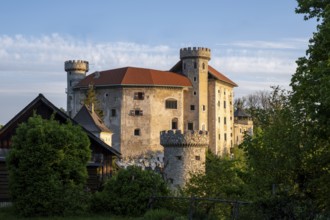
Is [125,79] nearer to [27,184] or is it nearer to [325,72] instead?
[27,184]

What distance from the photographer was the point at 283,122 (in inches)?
944

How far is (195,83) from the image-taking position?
79875 millimetres

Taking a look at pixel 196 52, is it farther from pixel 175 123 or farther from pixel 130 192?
pixel 130 192

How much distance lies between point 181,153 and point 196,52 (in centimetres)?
3722

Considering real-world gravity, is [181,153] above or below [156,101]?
below

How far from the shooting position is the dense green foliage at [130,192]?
2366 cm

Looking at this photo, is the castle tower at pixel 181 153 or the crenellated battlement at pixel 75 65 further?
the crenellated battlement at pixel 75 65

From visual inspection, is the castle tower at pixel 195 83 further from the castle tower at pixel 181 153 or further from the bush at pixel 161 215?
the bush at pixel 161 215

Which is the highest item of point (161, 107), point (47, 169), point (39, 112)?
point (161, 107)

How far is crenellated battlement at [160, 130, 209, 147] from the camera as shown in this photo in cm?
4406

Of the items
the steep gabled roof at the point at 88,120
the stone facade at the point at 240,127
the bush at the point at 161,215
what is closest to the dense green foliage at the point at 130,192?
the bush at the point at 161,215

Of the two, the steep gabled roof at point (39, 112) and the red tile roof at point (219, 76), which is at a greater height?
the red tile roof at point (219, 76)

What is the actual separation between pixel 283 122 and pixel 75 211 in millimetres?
9495

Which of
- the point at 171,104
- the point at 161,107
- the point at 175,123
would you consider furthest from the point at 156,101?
the point at 175,123
